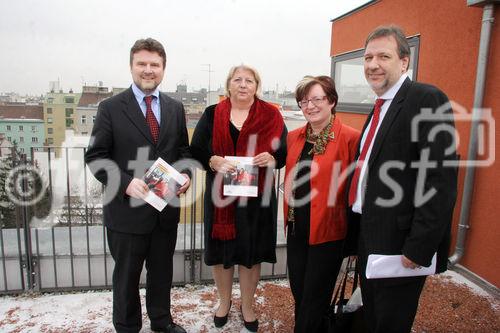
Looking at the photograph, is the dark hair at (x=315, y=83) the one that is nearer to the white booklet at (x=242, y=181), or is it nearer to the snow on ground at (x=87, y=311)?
the white booklet at (x=242, y=181)

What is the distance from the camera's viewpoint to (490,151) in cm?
363

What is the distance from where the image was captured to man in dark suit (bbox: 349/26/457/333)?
5.53 feet

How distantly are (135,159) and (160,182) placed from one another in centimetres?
23

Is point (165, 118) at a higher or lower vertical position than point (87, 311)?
higher

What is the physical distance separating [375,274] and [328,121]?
993 mm

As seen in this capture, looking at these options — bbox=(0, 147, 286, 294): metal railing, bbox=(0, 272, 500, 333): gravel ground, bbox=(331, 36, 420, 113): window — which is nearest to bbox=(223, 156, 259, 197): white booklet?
bbox=(0, 147, 286, 294): metal railing

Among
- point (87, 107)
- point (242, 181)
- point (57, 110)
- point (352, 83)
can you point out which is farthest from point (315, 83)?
point (57, 110)

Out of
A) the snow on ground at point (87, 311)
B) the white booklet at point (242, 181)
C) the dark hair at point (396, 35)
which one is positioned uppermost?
the dark hair at point (396, 35)

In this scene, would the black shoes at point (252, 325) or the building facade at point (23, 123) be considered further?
the building facade at point (23, 123)

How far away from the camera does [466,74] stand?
159 inches

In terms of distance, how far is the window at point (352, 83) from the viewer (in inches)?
284

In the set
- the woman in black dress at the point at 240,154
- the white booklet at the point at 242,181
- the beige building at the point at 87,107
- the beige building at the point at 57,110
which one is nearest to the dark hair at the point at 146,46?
the woman in black dress at the point at 240,154

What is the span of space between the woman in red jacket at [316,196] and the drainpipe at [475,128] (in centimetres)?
210

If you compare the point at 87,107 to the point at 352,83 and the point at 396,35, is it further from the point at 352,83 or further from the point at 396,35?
the point at 396,35
